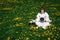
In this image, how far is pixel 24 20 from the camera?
1789 cm

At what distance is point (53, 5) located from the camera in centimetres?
2341

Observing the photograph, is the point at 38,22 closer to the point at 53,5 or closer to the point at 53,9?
the point at 53,9

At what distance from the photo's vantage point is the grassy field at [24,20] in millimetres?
14585

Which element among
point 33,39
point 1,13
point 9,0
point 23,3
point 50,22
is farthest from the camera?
point 9,0

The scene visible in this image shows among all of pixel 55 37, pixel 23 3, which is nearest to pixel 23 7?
pixel 23 3

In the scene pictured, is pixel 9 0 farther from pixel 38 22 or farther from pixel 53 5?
pixel 38 22

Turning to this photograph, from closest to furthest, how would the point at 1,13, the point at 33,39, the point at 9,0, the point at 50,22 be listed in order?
the point at 33,39, the point at 50,22, the point at 1,13, the point at 9,0

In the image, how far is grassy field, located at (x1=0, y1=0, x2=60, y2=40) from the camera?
14585 millimetres

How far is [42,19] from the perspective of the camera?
53.4 ft

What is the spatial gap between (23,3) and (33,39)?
1089 centimetres

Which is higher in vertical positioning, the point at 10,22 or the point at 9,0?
the point at 10,22

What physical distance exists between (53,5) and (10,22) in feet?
23.4

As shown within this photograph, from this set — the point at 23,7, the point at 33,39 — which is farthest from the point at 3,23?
the point at 23,7

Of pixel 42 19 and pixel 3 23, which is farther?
pixel 3 23
